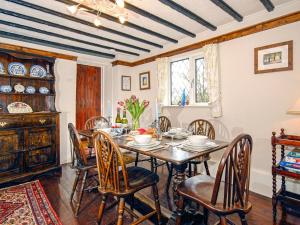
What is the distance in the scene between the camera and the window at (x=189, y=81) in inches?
131

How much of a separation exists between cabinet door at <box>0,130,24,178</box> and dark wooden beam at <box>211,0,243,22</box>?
336 cm

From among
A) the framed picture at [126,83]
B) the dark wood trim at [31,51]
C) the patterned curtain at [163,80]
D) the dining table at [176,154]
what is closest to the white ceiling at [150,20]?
the dark wood trim at [31,51]

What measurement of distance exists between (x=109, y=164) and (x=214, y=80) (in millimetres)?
2223

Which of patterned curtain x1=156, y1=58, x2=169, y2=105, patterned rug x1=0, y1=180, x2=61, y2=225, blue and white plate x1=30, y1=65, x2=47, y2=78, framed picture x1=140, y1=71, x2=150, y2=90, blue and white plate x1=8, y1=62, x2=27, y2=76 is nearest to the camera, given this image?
patterned rug x1=0, y1=180, x2=61, y2=225

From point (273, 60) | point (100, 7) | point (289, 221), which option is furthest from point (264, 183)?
point (100, 7)

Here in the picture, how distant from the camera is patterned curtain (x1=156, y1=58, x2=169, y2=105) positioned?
3.79 meters

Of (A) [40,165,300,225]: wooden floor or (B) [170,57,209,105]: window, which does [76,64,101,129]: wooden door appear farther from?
(B) [170,57,209,105]: window

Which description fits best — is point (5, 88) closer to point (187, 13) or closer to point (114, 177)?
point (114, 177)

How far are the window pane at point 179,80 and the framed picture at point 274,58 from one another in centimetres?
124

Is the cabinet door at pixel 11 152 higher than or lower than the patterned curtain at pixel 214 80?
lower

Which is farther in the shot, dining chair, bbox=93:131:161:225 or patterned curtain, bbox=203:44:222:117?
patterned curtain, bbox=203:44:222:117

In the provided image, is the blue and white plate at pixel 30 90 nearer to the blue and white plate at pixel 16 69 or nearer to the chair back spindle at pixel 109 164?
the blue and white plate at pixel 16 69

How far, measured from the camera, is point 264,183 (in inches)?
98.3

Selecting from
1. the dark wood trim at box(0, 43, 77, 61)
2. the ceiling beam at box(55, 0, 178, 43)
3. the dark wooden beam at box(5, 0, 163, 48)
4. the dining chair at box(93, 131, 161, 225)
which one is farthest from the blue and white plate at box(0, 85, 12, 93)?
the dining chair at box(93, 131, 161, 225)
